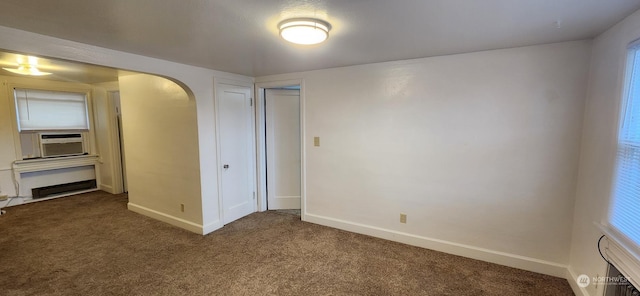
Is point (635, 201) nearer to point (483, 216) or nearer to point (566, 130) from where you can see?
point (566, 130)

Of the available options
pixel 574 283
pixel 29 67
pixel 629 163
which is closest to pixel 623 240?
pixel 629 163

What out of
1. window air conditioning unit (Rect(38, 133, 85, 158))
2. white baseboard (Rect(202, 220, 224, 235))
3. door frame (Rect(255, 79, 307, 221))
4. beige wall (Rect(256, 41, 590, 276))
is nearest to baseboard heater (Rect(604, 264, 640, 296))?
beige wall (Rect(256, 41, 590, 276))

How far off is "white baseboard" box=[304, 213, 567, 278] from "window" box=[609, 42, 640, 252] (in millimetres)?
947

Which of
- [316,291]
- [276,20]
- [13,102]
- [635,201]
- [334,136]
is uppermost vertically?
[276,20]

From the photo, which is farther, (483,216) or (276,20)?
(483,216)

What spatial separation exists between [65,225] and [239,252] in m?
A: 2.80

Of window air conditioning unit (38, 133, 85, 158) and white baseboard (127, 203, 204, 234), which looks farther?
window air conditioning unit (38, 133, 85, 158)

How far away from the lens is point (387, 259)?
2699 mm

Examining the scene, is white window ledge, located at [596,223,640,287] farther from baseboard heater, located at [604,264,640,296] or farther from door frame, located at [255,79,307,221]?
door frame, located at [255,79,307,221]

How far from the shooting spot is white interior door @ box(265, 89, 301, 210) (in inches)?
160

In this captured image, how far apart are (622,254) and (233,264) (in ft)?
9.84

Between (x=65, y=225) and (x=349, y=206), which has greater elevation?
(x=349, y=206)

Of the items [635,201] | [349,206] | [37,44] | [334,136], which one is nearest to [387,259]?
[349,206]

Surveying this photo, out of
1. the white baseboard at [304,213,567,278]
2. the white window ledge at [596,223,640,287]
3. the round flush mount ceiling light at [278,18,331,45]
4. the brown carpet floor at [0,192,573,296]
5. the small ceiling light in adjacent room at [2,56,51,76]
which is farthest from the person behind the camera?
the small ceiling light in adjacent room at [2,56,51,76]
